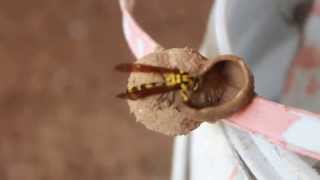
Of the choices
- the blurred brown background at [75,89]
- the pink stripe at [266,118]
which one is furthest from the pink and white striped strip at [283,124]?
the blurred brown background at [75,89]

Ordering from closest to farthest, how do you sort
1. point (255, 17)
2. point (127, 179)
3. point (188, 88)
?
point (188, 88), point (255, 17), point (127, 179)

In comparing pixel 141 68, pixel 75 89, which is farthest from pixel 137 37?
pixel 75 89

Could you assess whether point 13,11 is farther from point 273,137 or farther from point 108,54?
point 273,137

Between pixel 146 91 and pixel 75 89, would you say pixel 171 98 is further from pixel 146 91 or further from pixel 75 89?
pixel 75 89

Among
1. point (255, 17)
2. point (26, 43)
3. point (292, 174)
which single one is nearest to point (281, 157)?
point (292, 174)

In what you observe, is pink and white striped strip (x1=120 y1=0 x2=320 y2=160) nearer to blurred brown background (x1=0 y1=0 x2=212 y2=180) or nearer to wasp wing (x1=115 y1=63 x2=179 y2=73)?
wasp wing (x1=115 y1=63 x2=179 y2=73)

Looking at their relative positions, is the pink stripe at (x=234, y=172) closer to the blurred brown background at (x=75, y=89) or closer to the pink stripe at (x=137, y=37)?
the pink stripe at (x=137, y=37)
